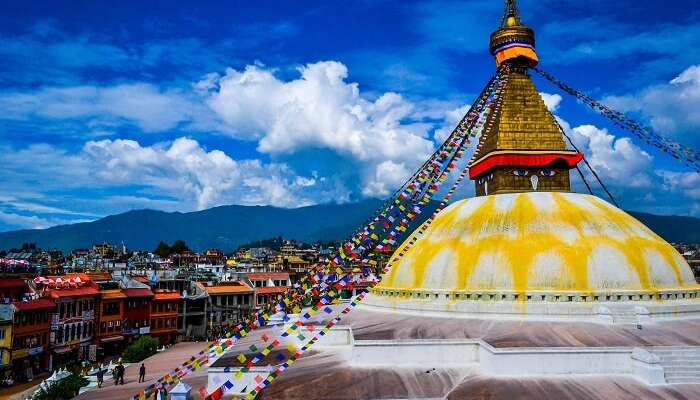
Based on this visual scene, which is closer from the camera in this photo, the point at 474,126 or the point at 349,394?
the point at 349,394

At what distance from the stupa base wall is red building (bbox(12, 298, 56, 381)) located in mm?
19583

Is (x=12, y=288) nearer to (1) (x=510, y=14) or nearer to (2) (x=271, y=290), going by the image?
(2) (x=271, y=290)

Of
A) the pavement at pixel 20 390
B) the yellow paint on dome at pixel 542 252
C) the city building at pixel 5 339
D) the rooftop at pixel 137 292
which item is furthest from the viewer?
the rooftop at pixel 137 292

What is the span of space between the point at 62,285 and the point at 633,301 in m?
26.6

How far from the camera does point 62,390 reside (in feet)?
51.9

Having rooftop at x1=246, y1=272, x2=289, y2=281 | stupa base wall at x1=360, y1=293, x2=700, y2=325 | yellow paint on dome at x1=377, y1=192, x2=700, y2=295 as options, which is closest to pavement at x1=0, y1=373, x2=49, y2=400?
yellow paint on dome at x1=377, y1=192, x2=700, y2=295

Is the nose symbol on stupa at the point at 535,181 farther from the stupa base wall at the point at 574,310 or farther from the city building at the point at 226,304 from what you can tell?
the city building at the point at 226,304

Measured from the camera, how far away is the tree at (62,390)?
15.5 meters

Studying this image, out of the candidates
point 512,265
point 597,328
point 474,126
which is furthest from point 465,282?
point 474,126

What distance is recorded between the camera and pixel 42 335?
2580 centimetres

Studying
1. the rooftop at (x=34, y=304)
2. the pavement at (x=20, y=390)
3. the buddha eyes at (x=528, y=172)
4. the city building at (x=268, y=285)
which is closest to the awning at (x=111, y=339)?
the rooftop at (x=34, y=304)

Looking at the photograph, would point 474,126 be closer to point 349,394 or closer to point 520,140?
point 520,140

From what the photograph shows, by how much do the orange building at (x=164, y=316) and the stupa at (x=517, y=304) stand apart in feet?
61.6

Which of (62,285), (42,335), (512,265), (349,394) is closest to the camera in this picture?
(349,394)
